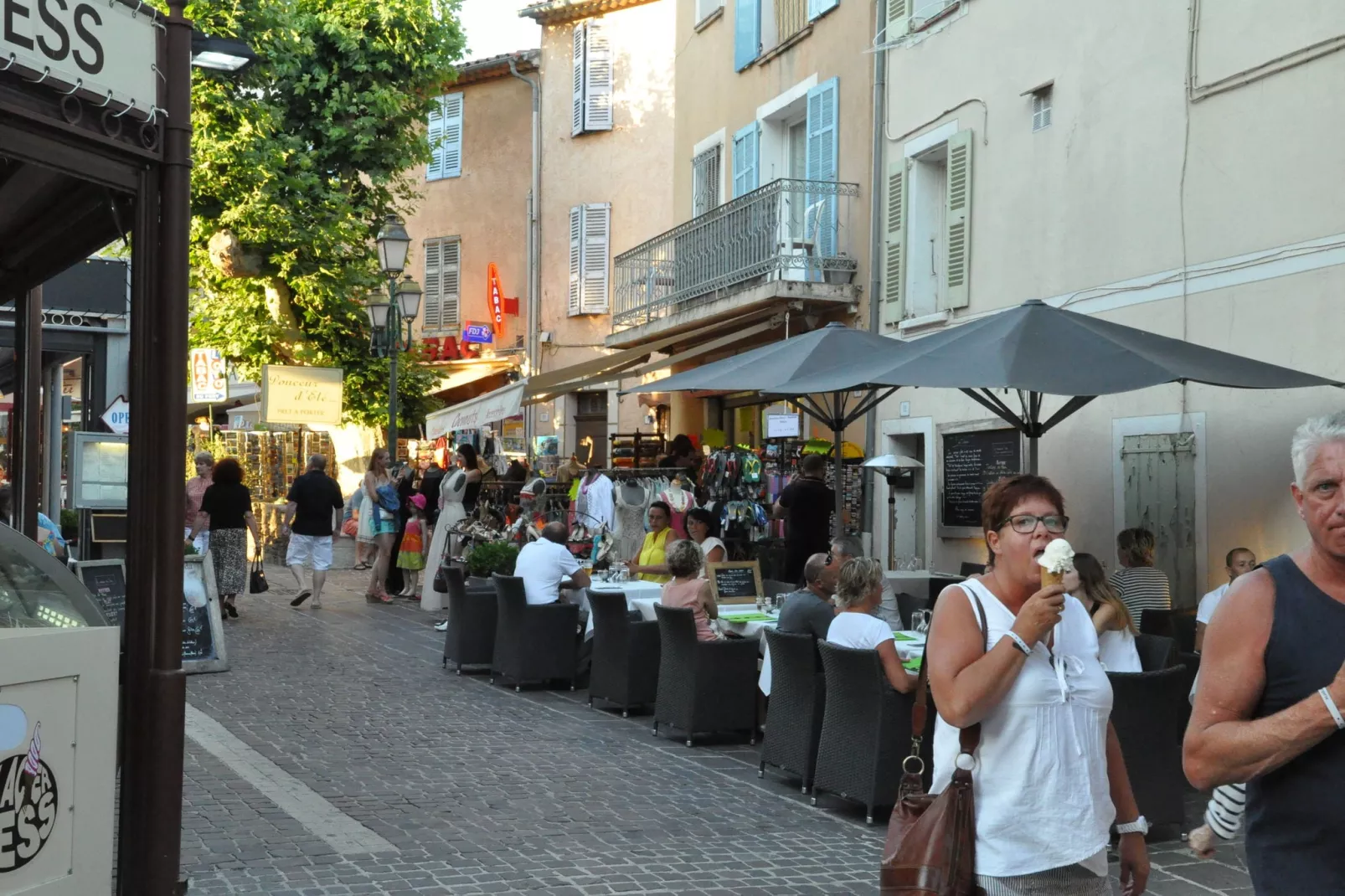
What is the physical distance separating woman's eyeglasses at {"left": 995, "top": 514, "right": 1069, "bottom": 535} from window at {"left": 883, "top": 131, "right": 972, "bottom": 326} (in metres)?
12.4

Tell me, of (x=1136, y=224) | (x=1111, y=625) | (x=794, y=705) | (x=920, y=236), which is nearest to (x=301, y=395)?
(x=920, y=236)

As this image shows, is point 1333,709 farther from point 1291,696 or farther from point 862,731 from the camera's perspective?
point 862,731

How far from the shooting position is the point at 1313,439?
2922 mm

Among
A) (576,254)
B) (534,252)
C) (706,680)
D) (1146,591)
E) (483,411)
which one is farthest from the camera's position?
(534,252)

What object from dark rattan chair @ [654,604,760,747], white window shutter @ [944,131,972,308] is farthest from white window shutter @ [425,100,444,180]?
dark rattan chair @ [654,604,760,747]

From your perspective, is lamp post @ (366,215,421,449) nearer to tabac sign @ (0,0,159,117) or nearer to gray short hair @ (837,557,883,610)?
gray short hair @ (837,557,883,610)

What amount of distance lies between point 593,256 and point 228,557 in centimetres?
1427

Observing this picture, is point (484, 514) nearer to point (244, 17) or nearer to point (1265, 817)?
point (244, 17)

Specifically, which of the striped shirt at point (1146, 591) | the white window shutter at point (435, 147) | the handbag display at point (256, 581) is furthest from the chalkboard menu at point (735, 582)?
the white window shutter at point (435, 147)

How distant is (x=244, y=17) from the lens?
26031 mm

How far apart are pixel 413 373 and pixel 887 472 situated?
15597 millimetres

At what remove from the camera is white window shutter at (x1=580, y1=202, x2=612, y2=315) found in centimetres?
3020

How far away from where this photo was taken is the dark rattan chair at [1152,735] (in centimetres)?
741

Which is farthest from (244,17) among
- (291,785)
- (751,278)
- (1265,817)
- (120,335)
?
(1265,817)
